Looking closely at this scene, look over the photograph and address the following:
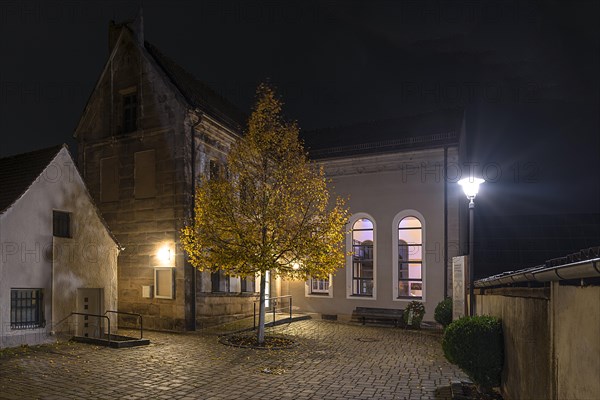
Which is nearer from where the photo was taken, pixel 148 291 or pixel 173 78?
pixel 148 291

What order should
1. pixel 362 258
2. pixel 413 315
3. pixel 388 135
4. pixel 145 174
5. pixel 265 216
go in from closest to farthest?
pixel 265 216 < pixel 145 174 < pixel 413 315 < pixel 362 258 < pixel 388 135

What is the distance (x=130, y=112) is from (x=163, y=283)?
7871 mm

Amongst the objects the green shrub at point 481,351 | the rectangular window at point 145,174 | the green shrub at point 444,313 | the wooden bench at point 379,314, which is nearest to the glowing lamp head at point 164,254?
the rectangular window at point 145,174

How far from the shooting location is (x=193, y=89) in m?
22.5

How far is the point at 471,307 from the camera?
13398 millimetres

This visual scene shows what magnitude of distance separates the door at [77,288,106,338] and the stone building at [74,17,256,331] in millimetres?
2496

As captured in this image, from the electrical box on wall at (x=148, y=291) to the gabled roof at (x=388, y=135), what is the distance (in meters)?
11.2

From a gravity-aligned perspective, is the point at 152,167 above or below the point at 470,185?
above

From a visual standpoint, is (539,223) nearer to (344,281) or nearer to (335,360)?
(344,281)

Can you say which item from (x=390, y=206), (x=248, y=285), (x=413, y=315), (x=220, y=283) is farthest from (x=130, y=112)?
(x=413, y=315)

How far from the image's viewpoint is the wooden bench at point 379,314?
2247cm

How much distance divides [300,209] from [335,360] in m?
5.29

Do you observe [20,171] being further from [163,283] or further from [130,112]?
[163,283]

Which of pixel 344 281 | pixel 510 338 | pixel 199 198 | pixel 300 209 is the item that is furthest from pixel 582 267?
pixel 344 281
